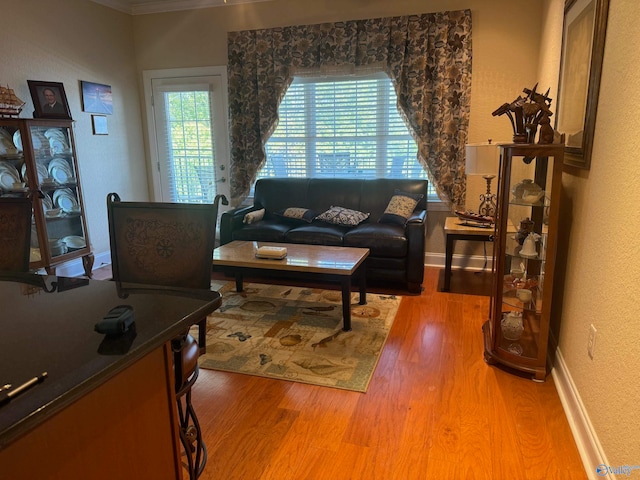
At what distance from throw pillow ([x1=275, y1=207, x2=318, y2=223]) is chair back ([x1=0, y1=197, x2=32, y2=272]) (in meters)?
2.73

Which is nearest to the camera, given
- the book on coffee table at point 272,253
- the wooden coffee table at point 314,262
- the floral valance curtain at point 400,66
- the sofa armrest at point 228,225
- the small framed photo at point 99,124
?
the wooden coffee table at point 314,262

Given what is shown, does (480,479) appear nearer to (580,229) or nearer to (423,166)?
(580,229)

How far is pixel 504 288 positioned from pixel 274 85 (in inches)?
132

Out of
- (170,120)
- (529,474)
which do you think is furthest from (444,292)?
(170,120)

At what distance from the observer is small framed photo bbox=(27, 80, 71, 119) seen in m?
3.96

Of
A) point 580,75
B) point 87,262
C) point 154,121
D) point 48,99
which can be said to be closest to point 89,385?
point 580,75

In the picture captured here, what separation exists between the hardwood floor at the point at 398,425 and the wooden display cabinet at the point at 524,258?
14cm

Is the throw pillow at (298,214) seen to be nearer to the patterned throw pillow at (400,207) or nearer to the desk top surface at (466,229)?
the patterned throw pillow at (400,207)

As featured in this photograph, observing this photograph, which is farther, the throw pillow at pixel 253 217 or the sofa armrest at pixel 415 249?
the throw pillow at pixel 253 217

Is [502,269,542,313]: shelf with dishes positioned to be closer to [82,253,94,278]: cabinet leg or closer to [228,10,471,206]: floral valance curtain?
[228,10,471,206]: floral valance curtain

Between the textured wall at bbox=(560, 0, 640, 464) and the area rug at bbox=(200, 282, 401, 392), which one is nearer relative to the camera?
the textured wall at bbox=(560, 0, 640, 464)

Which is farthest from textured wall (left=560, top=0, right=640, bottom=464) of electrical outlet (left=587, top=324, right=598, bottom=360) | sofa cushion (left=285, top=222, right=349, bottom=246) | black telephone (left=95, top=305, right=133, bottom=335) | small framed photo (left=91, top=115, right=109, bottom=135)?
small framed photo (left=91, top=115, right=109, bottom=135)

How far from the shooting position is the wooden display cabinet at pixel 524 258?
2.37 m

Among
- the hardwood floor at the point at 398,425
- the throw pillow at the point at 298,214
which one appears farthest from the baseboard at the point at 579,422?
the throw pillow at the point at 298,214
